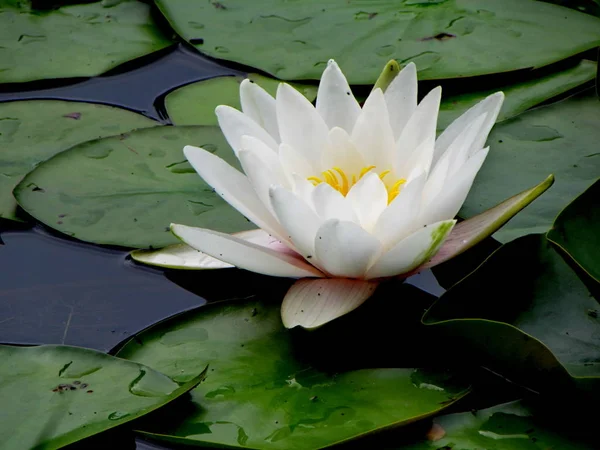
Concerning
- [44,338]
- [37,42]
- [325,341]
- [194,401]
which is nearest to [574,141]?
[325,341]

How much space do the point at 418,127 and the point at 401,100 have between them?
10 centimetres

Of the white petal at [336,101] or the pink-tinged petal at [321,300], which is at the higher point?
the white petal at [336,101]

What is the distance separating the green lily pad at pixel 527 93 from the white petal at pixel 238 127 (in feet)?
2.15

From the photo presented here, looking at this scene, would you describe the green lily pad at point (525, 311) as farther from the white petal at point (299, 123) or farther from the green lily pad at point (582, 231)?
the white petal at point (299, 123)

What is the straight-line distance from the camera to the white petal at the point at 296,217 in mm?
1354

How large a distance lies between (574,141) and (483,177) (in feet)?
0.86

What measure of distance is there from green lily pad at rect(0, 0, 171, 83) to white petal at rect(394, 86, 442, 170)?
4.02ft

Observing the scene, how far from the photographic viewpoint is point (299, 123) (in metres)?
1.60

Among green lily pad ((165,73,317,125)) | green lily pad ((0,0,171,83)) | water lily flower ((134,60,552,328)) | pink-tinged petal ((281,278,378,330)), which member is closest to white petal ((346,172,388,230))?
water lily flower ((134,60,552,328))

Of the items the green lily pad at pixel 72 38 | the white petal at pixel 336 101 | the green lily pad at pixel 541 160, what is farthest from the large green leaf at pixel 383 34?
the white petal at pixel 336 101

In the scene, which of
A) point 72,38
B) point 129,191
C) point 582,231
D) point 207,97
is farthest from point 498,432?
point 72,38

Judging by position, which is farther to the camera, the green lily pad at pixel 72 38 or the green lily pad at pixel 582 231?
the green lily pad at pixel 72 38

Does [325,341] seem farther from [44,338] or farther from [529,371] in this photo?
[44,338]

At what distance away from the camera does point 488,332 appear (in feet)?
4.28
